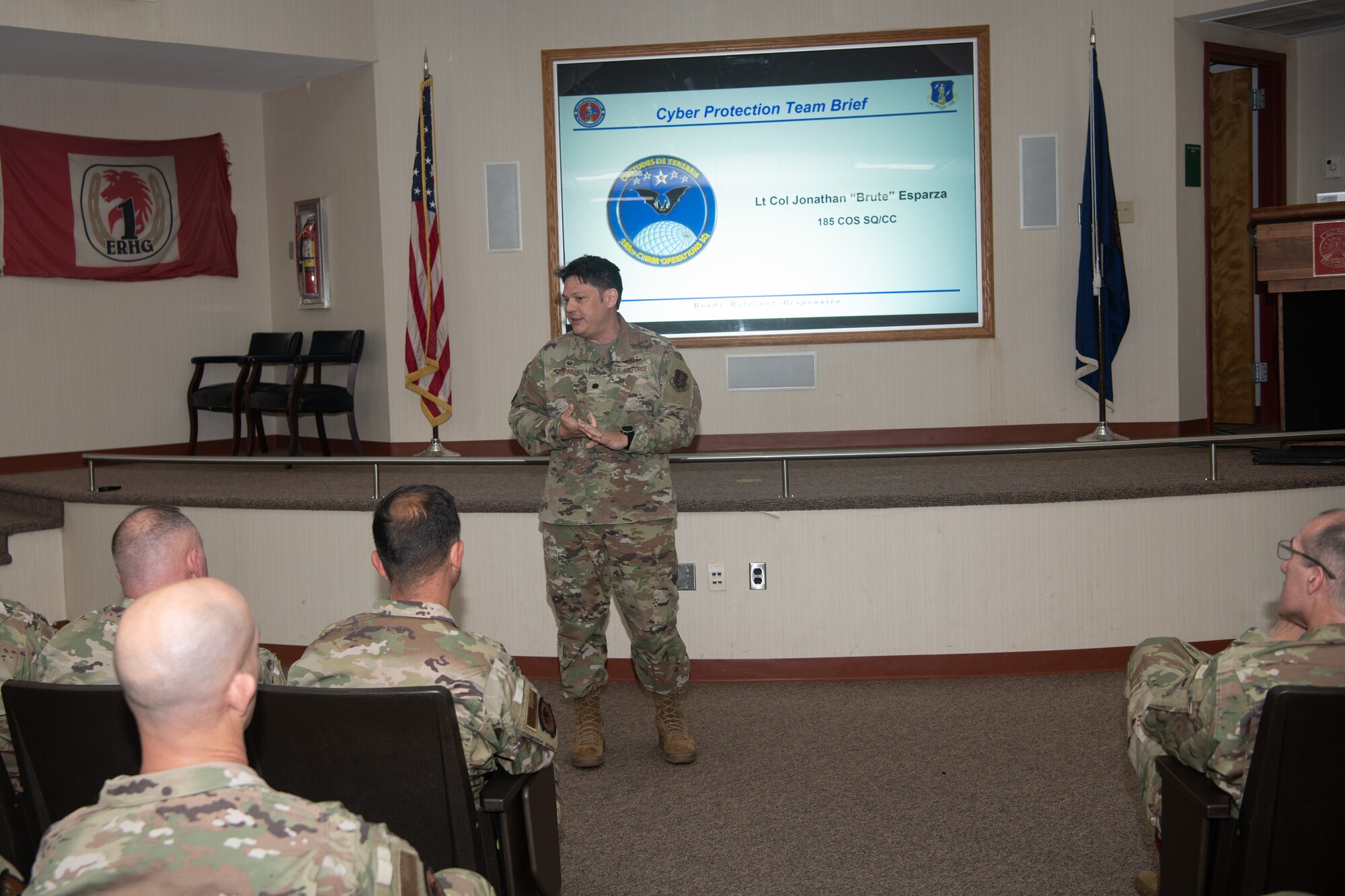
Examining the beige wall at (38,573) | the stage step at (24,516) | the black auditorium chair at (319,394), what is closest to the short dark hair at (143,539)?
the beige wall at (38,573)

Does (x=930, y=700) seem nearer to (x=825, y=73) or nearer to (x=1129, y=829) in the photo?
(x=1129, y=829)

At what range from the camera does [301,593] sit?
464 cm

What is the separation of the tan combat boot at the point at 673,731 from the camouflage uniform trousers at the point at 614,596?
45 mm

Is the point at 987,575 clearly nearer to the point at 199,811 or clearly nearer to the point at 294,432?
the point at 199,811

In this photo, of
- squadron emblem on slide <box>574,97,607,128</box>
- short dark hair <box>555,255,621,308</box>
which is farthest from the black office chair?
squadron emblem on slide <box>574,97,607,128</box>

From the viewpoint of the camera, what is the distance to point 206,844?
1169 mm

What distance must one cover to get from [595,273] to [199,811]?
7.68 feet

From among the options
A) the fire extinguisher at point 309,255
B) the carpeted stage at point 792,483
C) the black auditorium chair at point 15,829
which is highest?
the fire extinguisher at point 309,255

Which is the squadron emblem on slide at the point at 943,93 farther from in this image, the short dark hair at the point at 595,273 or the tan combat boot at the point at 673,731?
the tan combat boot at the point at 673,731

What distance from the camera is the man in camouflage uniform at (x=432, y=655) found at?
6.55 ft

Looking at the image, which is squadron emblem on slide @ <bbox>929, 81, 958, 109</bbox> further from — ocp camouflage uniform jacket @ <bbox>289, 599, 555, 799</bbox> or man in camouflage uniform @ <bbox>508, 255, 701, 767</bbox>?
ocp camouflage uniform jacket @ <bbox>289, 599, 555, 799</bbox>

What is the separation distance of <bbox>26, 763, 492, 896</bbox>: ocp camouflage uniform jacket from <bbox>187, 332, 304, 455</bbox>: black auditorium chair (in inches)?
231

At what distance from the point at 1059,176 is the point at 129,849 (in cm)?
638

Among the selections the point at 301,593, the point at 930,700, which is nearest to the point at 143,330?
the point at 301,593
